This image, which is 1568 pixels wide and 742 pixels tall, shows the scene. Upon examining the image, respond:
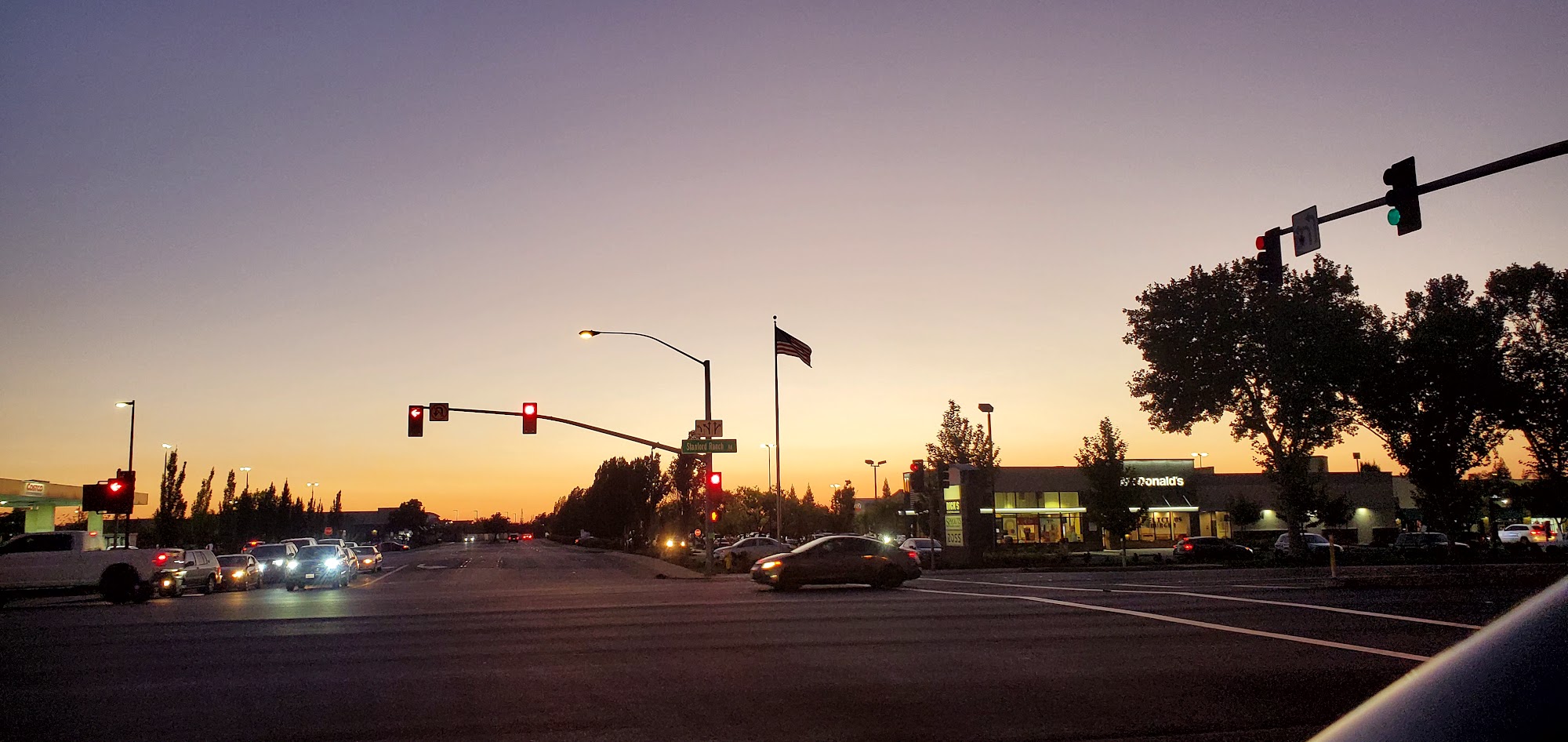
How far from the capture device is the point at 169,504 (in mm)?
52312

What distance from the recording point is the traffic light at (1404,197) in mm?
13680

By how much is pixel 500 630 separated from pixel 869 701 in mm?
7794

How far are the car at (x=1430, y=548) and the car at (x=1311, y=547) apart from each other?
2.89m

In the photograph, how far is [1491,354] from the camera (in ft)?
144

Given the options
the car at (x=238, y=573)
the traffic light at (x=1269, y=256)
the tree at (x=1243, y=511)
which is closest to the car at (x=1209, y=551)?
the tree at (x=1243, y=511)

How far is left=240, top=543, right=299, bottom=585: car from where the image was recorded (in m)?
39.7

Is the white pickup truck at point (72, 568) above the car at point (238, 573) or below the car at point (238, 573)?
above

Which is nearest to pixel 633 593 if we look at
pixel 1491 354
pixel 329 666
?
pixel 329 666

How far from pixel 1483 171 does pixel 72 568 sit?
101ft

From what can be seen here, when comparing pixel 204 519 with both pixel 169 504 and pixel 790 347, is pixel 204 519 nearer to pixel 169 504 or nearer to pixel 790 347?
pixel 169 504

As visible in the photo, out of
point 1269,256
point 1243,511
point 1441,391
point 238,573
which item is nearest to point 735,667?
point 1269,256

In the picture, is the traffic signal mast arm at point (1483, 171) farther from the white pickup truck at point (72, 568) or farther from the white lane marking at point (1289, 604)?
the white pickup truck at point (72, 568)

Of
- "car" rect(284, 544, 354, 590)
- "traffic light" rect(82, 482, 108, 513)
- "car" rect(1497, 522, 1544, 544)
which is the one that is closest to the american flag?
"car" rect(284, 544, 354, 590)

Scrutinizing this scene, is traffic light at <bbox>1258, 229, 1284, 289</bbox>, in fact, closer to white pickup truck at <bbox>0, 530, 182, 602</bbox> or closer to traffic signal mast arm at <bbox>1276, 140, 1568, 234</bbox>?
traffic signal mast arm at <bbox>1276, 140, 1568, 234</bbox>
